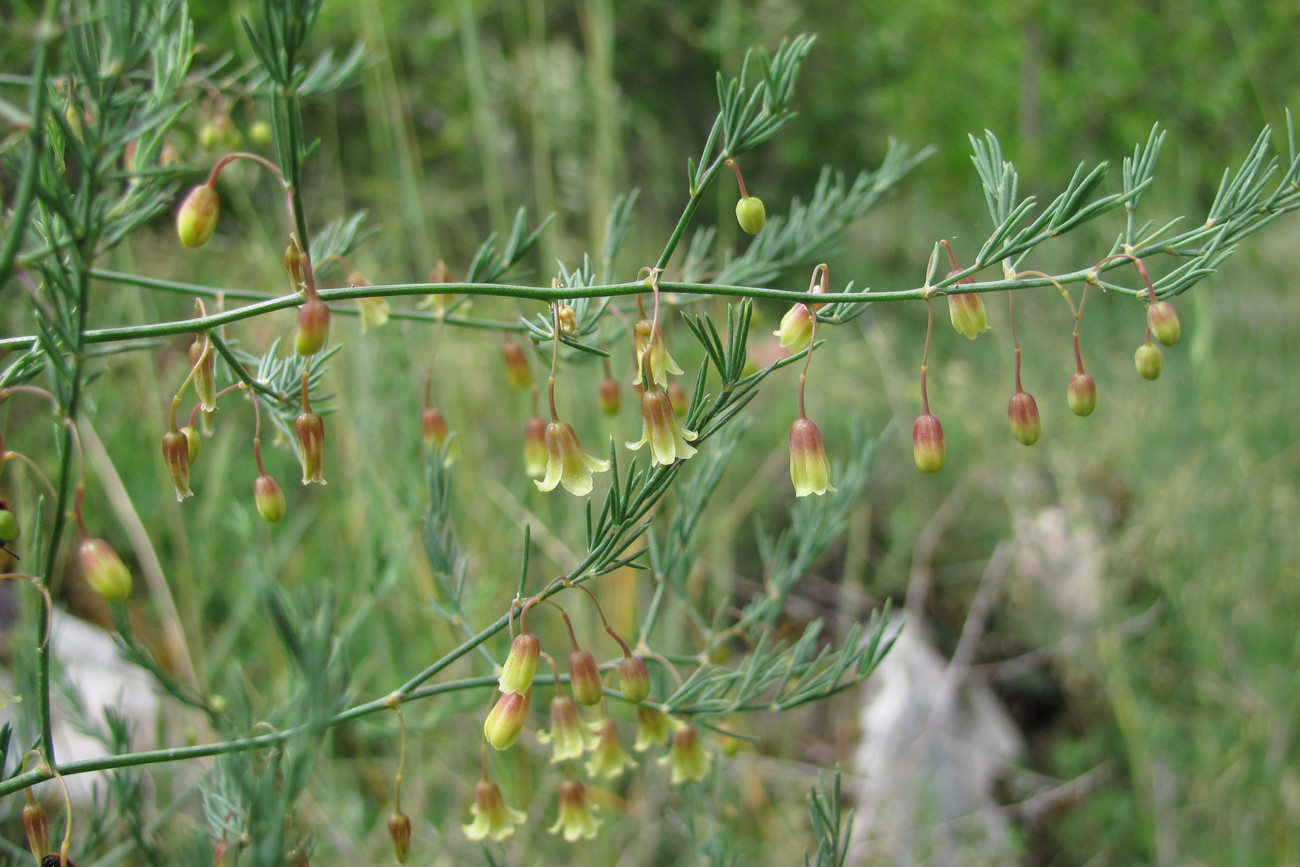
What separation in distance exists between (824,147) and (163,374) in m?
3.38

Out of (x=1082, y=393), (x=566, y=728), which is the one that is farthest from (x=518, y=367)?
(x=1082, y=393)

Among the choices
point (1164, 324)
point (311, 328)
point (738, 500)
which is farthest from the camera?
point (738, 500)

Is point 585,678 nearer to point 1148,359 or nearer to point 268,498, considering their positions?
point 268,498

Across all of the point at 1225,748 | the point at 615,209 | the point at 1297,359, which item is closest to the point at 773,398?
the point at 1297,359

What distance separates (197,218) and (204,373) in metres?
0.09

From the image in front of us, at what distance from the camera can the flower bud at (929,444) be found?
61cm

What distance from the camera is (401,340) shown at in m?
1.61

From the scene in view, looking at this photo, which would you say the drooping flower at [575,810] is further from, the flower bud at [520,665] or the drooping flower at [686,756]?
the flower bud at [520,665]

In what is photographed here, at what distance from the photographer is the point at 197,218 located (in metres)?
0.53

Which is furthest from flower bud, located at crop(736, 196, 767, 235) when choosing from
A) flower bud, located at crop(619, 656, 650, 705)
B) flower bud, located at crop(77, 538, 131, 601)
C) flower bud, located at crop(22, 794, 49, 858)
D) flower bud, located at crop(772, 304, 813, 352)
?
flower bud, located at crop(22, 794, 49, 858)

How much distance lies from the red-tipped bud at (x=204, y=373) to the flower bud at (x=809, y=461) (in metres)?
0.36

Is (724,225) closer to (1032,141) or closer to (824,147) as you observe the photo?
(824,147)

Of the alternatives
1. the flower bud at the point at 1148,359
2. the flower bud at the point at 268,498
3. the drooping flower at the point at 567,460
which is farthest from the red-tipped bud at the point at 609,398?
the flower bud at the point at 1148,359

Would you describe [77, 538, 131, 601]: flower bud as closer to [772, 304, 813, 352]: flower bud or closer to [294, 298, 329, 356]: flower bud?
[294, 298, 329, 356]: flower bud
